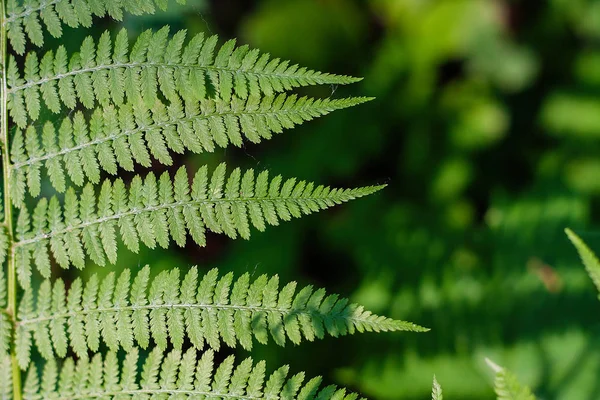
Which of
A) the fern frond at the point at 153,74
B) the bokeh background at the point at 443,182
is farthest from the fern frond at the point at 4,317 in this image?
the bokeh background at the point at 443,182

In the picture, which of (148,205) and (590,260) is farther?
(148,205)

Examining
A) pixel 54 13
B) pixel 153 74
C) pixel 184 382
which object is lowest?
pixel 184 382

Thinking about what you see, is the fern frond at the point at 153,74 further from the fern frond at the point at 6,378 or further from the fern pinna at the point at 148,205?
the fern frond at the point at 6,378

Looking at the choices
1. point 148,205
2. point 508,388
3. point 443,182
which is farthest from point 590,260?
point 443,182

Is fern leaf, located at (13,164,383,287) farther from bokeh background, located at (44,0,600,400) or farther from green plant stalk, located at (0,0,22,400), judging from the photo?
bokeh background, located at (44,0,600,400)

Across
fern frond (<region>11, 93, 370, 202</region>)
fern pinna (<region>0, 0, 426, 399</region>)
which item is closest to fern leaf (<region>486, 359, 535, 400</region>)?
fern pinna (<region>0, 0, 426, 399</region>)

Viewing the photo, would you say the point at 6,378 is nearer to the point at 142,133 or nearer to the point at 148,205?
the point at 148,205
